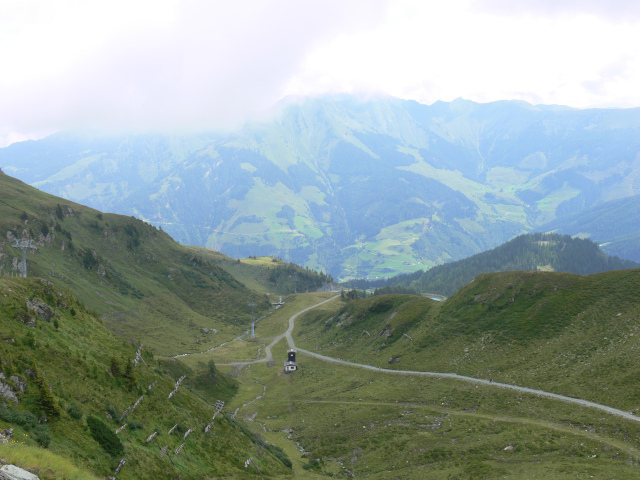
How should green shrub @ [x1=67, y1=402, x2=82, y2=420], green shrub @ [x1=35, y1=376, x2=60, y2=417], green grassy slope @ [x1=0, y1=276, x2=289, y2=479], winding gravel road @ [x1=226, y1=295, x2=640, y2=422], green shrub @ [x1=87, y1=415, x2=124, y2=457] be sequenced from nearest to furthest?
green grassy slope @ [x1=0, y1=276, x2=289, y2=479] < green shrub @ [x1=35, y1=376, x2=60, y2=417] < green shrub @ [x1=87, y1=415, x2=124, y2=457] < green shrub @ [x1=67, y1=402, x2=82, y2=420] < winding gravel road @ [x1=226, y1=295, x2=640, y2=422]

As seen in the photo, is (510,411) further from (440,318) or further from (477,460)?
(440,318)

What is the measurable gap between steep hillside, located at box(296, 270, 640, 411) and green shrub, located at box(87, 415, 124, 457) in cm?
5863

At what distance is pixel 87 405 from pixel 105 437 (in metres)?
4.11

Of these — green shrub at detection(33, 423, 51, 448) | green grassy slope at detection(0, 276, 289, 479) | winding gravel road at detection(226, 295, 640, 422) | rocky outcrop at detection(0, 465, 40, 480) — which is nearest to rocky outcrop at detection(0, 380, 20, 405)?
green grassy slope at detection(0, 276, 289, 479)

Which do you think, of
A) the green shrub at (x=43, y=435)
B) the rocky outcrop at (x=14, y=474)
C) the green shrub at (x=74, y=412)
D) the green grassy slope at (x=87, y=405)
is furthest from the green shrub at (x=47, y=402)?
the rocky outcrop at (x=14, y=474)

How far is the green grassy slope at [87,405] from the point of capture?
24812 millimetres

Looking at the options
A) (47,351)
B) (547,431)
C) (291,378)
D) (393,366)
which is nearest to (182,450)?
(47,351)

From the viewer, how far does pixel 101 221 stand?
194m

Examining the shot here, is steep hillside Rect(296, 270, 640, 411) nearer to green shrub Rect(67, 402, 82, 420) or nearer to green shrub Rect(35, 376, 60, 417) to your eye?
green shrub Rect(67, 402, 82, 420)

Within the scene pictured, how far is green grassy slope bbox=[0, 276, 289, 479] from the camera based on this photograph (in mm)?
24812

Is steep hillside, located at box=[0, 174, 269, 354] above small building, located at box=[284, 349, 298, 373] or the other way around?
above

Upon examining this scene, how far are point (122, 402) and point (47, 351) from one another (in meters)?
7.67

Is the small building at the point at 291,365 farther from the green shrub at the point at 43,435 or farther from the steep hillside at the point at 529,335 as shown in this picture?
the green shrub at the point at 43,435

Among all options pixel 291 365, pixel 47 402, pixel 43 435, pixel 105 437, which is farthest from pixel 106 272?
pixel 43 435
